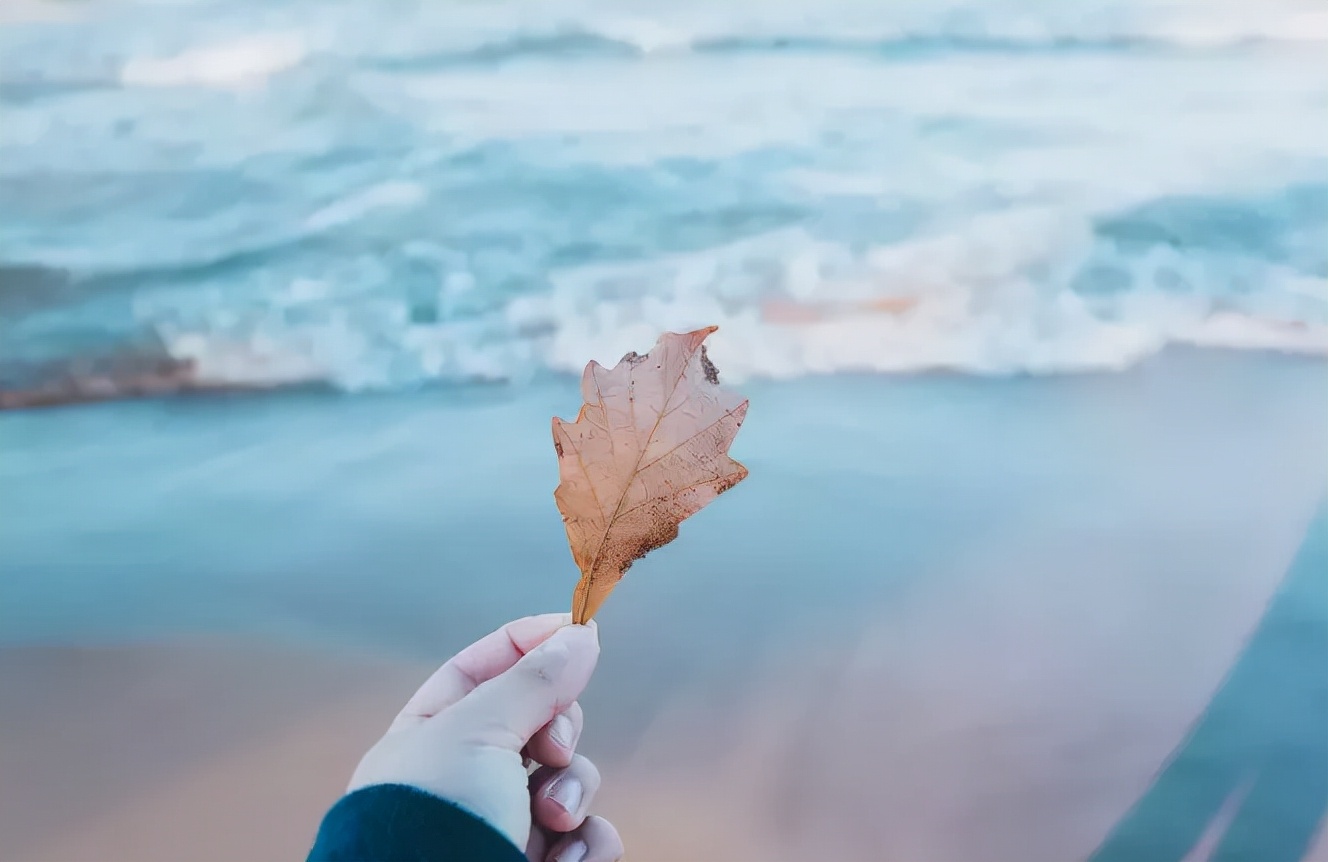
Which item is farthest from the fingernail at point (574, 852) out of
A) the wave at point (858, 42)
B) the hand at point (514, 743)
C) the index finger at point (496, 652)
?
the wave at point (858, 42)

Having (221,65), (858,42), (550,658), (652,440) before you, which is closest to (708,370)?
(652,440)

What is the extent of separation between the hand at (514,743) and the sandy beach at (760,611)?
229 millimetres

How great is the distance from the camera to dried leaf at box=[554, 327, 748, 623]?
0.52m

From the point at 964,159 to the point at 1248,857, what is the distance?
2.17 feet

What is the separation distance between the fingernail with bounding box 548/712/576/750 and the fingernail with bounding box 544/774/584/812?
0.02 meters

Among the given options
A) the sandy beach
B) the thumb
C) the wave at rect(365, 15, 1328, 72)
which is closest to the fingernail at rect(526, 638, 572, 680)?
the thumb

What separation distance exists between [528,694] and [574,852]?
0.43 ft

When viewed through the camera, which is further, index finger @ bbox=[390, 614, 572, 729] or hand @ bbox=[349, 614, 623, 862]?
index finger @ bbox=[390, 614, 572, 729]

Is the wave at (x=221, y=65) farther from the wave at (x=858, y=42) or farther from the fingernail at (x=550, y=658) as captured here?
the fingernail at (x=550, y=658)

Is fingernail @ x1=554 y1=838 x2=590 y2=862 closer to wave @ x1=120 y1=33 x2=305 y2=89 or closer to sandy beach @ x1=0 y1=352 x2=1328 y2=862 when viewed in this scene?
sandy beach @ x1=0 y1=352 x2=1328 y2=862

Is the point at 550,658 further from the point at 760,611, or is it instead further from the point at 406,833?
the point at 760,611

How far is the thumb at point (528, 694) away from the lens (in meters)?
0.52

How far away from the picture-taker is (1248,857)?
0.83m

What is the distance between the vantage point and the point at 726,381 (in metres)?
0.89
